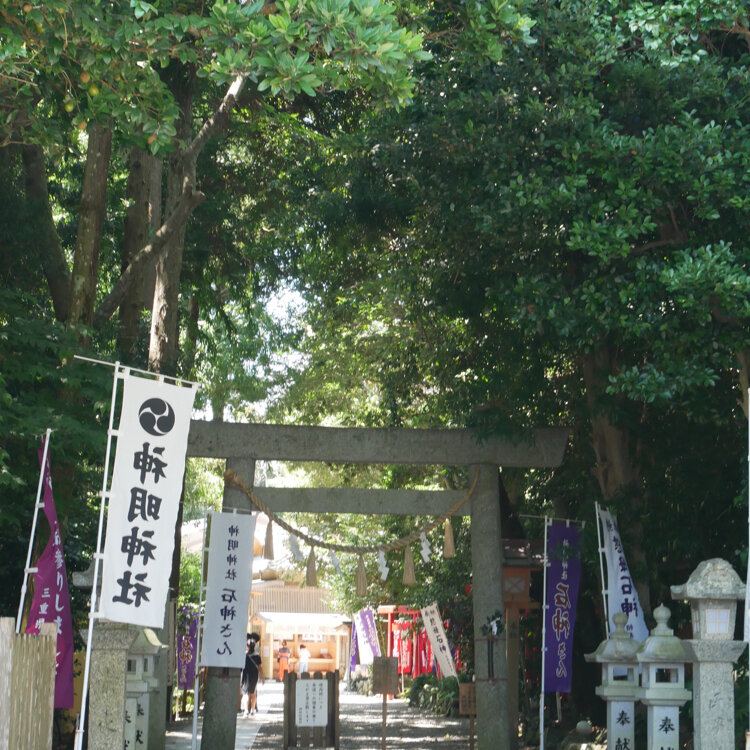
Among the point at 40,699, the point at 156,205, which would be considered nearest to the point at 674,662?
the point at 40,699

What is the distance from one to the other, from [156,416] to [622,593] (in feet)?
18.0

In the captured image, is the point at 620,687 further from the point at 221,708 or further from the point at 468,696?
the point at 468,696

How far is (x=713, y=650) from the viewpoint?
707 cm

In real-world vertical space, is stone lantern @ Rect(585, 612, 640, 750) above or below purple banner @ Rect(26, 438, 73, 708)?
below

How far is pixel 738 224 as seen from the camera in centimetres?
850

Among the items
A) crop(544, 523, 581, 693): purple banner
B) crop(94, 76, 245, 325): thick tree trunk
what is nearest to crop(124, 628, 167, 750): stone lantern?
crop(94, 76, 245, 325): thick tree trunk

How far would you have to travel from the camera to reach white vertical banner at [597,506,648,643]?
10445 millimetres

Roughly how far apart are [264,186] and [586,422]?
19.7 ft

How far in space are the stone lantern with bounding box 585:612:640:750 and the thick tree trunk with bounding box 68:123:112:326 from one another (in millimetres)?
5875

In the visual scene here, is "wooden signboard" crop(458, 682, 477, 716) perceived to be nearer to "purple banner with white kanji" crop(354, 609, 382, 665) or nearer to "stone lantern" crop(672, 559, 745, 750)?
"stone lantern" crop(672, 559, 745, 750)

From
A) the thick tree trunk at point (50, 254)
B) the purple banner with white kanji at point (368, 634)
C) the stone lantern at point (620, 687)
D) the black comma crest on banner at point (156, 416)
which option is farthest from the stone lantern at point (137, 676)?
the purple banner with white kanji at point (368, 634)

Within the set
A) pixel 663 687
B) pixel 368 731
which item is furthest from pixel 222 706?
pixel 368 731

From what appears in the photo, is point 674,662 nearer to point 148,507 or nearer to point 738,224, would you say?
point 738,224

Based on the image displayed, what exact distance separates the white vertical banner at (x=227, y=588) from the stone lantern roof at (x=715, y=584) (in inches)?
233
